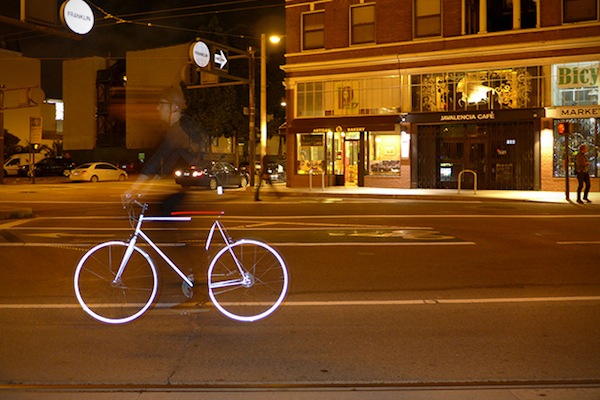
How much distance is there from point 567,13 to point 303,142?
12.8 meters

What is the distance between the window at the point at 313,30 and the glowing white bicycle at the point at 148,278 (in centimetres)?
2659

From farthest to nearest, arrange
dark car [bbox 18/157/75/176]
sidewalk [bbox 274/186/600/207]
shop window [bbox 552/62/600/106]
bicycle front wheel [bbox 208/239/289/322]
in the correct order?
1. dark car [bbox 18/157/75/176]
2. shop window [bbox 552/62/600/106]
3. sidewalk [bbox 274/186/600/207]
4. bicycle front wheel [bbox 208/239/289/322]

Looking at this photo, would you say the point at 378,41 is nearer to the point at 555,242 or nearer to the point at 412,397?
the point at 555,242

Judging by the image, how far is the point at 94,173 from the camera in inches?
1597

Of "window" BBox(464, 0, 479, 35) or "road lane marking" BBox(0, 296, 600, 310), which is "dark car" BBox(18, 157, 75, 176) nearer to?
"window" BBox(464, 0, 479, 35)

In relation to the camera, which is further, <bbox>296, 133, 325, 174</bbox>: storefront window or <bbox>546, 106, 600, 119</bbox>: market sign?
<bbox>296, 133, 325, 174</bbox>: storefront window

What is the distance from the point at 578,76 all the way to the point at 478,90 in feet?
12.9

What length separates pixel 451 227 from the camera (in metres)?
15.1

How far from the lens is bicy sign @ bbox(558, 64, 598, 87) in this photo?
2719 centimetres

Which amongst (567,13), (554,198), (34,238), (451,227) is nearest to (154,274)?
(34,238)

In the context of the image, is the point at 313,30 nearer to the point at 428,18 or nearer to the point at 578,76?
the point at 428,18

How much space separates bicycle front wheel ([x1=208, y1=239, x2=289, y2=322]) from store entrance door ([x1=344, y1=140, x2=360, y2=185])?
2548cm

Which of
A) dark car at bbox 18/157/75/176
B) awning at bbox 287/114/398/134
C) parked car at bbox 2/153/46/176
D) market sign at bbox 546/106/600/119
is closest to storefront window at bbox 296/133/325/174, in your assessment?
awning at bbox 287/114/398/134

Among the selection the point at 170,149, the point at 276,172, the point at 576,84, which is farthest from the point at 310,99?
the point at 170,149
